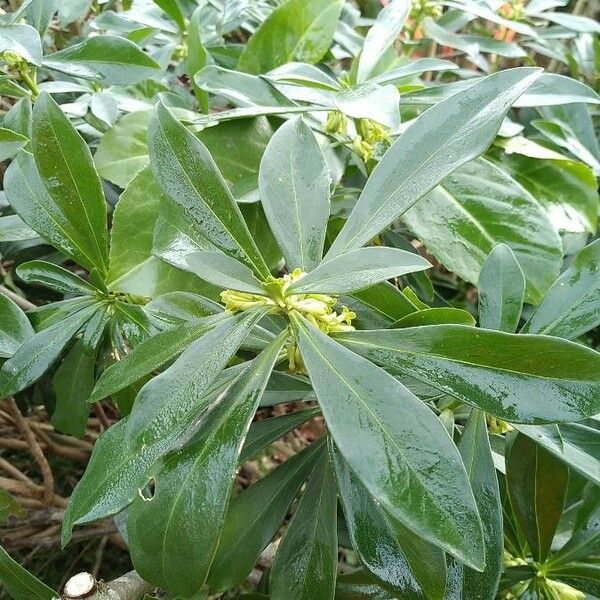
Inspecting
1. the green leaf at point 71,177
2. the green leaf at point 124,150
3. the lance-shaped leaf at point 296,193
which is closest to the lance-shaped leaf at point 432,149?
the lance-shaped leaf at point 296,193

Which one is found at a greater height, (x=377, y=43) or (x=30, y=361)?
(x=377, y=43)

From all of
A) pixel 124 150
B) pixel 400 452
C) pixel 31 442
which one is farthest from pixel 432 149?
pixel 31 442

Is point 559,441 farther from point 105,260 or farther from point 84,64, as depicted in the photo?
point 84,64

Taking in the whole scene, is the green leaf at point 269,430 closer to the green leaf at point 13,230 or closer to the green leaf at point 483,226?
the green leaf at point 483,226

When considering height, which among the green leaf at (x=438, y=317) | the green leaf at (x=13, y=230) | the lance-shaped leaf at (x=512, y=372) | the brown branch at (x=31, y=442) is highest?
the lance-shaped leaf at (x=512, y=372)

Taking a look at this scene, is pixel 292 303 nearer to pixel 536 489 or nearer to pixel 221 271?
pixel 221 271

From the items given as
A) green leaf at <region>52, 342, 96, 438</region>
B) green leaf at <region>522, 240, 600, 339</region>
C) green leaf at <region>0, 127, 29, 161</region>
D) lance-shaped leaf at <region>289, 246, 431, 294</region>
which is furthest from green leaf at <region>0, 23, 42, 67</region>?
green leaf at <region>522, 240, 600, 339</region>
